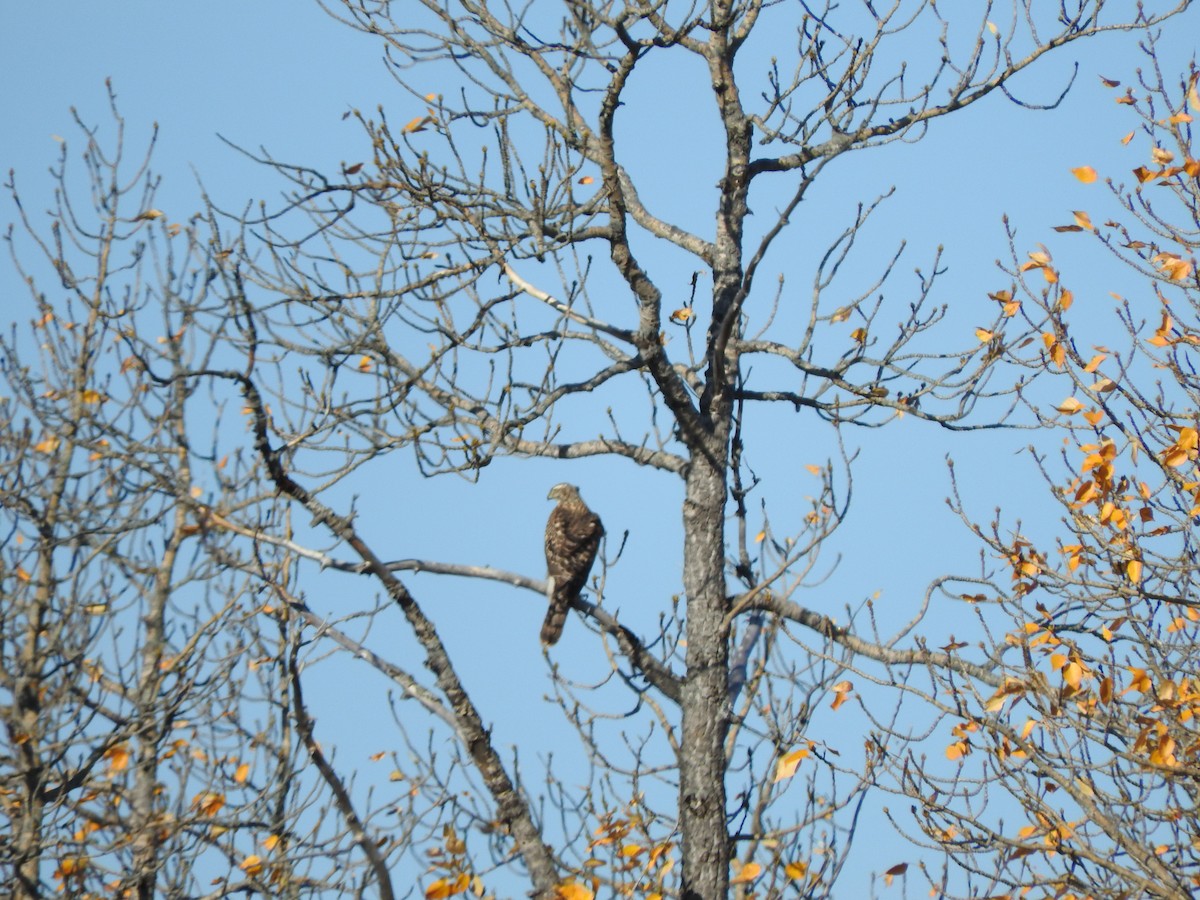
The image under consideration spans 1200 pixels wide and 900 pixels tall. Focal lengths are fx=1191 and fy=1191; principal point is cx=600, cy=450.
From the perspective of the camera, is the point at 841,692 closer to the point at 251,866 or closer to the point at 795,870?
the point at 795,870

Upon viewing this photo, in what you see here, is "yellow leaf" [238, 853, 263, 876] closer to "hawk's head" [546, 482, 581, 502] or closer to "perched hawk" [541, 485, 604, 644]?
"perched hawk" [541, 485, 604, 644]

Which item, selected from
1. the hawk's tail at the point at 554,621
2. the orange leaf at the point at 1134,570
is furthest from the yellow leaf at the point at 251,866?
the orange leaf at the point at 1134,570

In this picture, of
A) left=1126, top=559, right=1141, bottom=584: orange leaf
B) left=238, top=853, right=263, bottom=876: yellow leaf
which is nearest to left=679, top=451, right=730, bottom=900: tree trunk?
left=1126, top=559, right=1141, bottom=584: orange leaf

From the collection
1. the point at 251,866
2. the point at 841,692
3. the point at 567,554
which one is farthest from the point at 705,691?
the point at 251,866

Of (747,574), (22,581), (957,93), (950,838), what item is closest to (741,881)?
(950,838)

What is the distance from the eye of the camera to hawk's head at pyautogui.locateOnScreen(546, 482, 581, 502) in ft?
31.8

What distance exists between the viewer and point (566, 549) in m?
8.72

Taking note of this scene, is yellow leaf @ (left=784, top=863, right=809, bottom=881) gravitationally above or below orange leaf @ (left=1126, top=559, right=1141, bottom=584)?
below

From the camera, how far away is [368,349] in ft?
22.6

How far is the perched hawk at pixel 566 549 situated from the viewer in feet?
26.7

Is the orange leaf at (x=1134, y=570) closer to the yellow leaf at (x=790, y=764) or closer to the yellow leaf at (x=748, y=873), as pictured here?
the yellow leaf at (x=790, y=764)

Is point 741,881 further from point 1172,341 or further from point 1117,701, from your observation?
point 1172,341

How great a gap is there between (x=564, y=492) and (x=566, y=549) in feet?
3.61

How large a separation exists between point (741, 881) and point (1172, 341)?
12.1 ft
